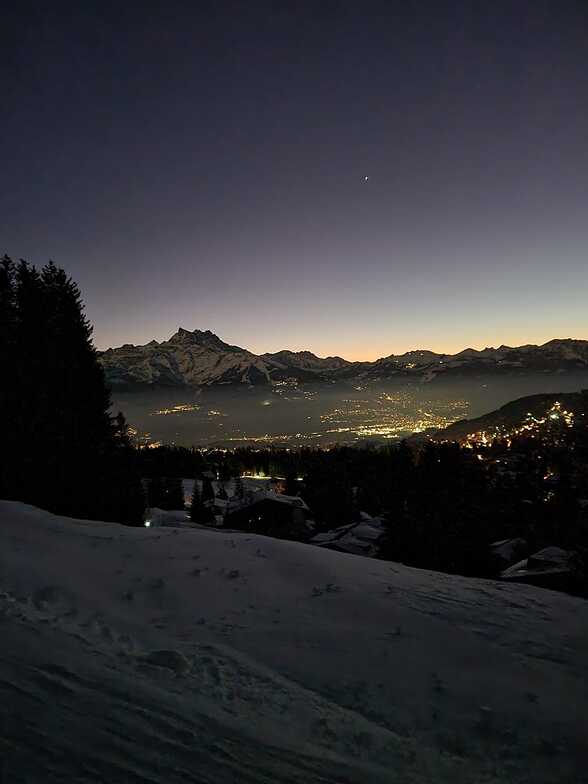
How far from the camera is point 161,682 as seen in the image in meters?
5.04

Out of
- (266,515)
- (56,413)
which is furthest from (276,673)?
(266,515)

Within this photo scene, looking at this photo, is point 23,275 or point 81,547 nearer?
point 81,547

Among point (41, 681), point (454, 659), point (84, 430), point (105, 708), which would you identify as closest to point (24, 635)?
point (41, 681)

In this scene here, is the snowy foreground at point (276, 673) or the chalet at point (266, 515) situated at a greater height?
the snowy foreground at point (276, 673)

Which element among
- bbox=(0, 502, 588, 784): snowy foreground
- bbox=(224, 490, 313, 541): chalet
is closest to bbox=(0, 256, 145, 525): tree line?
bbox=(0, 502, 588, 784): snowy foreground

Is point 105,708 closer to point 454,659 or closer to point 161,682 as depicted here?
point 161,682

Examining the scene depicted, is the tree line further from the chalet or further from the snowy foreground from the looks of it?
the chalet

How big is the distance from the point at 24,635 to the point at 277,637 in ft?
12.0

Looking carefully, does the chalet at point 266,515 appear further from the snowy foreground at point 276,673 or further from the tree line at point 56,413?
the snowy foreground at point 276,673

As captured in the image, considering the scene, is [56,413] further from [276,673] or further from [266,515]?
[266,515]

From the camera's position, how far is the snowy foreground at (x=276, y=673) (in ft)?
13.1

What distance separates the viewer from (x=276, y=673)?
555 cm

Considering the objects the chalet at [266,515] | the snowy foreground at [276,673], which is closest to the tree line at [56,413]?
the snowy foreground at [276,673]

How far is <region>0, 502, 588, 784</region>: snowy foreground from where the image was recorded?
3.98 m
